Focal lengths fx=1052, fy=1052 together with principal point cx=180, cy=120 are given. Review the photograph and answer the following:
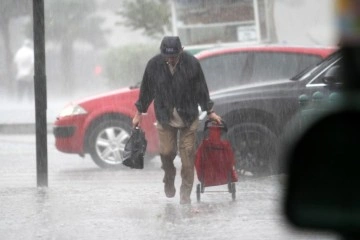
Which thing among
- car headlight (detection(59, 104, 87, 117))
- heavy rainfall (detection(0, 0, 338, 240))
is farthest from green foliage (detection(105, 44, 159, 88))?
car headlight (detection(59, 104, 87, 117))

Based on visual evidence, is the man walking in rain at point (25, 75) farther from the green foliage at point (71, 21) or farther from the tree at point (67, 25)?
the green foliage at point (71, 21)

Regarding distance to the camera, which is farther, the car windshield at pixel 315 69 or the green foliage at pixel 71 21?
the green foliage at pixel 71 21

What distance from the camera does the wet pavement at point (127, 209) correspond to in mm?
8141

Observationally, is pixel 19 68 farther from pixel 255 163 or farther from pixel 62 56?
pixel 255 163

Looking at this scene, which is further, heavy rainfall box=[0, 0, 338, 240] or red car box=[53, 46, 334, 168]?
red car box=[53, 46, 334, 168]

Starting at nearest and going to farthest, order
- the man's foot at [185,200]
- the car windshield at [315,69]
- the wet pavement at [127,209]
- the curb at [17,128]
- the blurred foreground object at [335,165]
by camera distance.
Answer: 1. the blurred foreground object at [335,165]
2. the wet pavement at [127,209]
3. the man's foot at [185,200]
4. the car windshield at [315,69]
5. the curb at [17,128]

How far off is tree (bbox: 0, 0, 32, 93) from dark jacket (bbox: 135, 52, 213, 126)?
2234cm

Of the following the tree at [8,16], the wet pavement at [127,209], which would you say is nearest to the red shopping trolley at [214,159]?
the wet pavement at [127,209]

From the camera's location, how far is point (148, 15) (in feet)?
96.5

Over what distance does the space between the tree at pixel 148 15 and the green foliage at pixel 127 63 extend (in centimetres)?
55

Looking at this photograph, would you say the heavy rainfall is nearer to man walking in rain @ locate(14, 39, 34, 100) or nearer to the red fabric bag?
man walking in rain @ locate(14, 39, 34, 100)

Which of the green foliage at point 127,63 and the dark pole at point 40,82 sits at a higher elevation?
A: the green foliage at point 127,63

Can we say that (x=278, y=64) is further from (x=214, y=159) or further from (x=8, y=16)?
(x=8, y=16)

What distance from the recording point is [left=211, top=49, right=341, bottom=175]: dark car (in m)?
11.7
